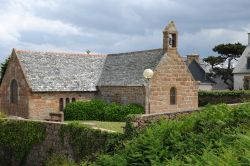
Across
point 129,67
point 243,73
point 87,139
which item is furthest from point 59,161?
point 243,73

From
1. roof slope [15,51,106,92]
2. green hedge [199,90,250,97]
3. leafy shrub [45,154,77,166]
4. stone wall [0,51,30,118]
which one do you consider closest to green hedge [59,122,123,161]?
leafy shrub [45,154,77,166]

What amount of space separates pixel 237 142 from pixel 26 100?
26.1 m

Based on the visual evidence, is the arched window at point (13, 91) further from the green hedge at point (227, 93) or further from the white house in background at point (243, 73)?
the white house in background at point (243, 73)

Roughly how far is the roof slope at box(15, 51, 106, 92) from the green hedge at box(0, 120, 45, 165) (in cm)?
872

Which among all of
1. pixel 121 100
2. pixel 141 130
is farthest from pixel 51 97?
pixel 141 130

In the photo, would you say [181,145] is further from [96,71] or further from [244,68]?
[244,68]

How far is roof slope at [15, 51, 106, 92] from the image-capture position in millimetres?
35688

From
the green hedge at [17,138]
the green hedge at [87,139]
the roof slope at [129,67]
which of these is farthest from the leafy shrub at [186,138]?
the roof slope at [129,67]

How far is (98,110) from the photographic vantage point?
112ft

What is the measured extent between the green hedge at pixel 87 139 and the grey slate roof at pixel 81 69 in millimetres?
13150

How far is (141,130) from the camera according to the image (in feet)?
56.6

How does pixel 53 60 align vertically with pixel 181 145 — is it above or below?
above

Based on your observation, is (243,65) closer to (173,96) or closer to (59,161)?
(173,96)

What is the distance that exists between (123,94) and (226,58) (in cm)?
4547
